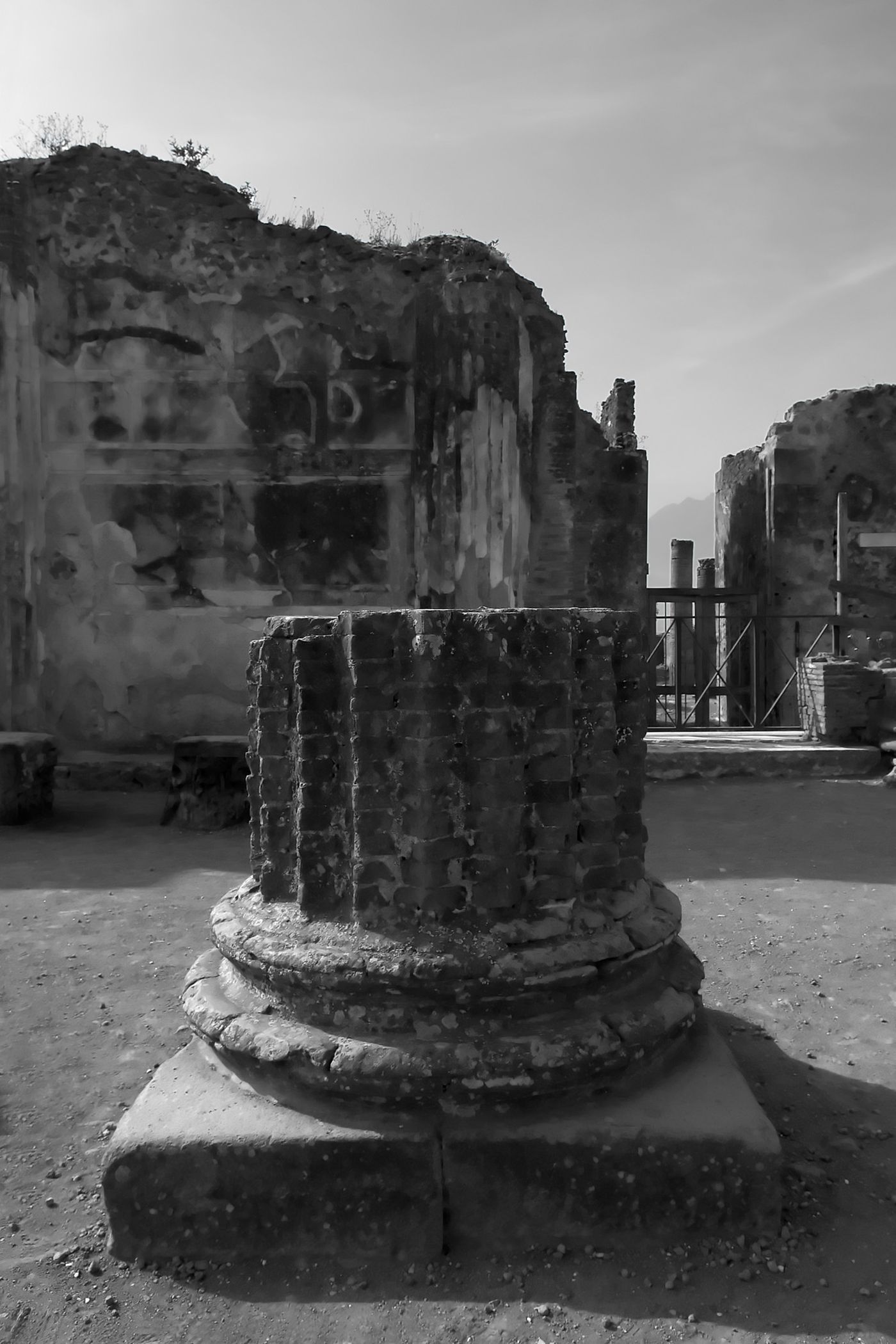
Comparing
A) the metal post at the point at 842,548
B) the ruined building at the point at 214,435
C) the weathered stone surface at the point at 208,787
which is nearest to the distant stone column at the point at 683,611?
the metal post at the point at 842,548

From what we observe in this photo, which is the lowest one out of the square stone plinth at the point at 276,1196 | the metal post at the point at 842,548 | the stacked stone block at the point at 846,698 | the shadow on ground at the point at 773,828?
the shadow on ground at the point at 773,828

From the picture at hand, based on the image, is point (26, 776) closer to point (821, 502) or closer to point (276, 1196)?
point (276, 1196)

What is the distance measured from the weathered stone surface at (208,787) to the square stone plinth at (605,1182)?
441 centimetres

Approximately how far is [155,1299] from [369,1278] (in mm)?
→ 412

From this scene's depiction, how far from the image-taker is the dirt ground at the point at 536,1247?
5.74ft

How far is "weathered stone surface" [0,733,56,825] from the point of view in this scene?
6090mm

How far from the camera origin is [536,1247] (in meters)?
1.95

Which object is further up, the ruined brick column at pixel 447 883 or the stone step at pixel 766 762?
the ruined brick column at pixel 447 883

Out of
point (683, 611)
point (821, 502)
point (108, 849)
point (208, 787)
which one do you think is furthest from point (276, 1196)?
point (683, 611)

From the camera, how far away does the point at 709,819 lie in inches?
245

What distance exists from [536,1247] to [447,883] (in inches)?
29.9

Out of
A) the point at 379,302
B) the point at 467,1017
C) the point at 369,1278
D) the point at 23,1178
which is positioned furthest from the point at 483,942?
the point at 379,302

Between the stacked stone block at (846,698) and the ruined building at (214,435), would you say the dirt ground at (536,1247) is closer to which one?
the stacked stone block at (846,698)

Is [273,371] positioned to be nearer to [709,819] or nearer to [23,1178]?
[709,819]
